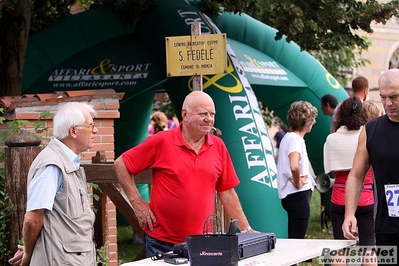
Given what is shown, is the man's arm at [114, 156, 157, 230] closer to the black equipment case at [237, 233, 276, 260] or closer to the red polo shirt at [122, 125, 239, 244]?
the red polo shirt at [122, 125, 239, 244]

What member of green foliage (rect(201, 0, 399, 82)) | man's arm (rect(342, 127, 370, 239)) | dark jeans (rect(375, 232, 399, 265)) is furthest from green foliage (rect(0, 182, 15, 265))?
green foliage (rect(201, 0, 399, 82))

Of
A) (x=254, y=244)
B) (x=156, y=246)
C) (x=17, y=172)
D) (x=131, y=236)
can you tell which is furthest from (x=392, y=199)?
(x=131, y=236)

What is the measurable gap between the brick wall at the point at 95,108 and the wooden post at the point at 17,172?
0.98 meters

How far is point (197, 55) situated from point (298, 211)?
209cm

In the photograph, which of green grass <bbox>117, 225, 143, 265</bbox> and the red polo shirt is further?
green grass <bbox>117, 225, 143, 265</bbox>

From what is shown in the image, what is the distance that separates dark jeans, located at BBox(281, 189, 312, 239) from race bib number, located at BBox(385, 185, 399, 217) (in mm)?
3069

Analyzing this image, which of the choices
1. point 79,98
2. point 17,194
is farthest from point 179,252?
point 79,98

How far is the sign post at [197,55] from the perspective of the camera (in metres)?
6.73

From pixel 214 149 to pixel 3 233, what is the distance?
1910mm

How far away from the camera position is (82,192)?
4637 millimetres

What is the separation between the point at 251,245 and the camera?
476 centimetres

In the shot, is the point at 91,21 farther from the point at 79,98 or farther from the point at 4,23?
the point at 79,98

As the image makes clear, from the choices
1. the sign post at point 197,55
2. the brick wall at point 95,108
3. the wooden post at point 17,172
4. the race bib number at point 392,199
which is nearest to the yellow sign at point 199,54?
the sign post at point 197,55

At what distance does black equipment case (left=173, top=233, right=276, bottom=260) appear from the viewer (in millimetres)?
4664
